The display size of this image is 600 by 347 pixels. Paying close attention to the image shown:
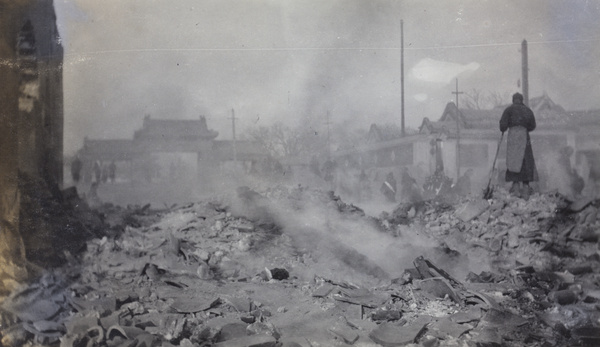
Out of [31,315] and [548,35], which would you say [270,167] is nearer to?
[31,315]

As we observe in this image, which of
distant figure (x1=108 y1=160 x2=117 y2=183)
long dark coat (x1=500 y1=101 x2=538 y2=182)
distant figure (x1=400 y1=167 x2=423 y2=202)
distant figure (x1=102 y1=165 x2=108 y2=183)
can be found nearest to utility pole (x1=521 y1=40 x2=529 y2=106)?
long dark coat (x1=500 y1=101 x2=538 y2=182)

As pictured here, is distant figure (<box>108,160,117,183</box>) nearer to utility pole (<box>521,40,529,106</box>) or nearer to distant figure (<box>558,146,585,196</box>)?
utility pole (<box>521,40,529,106</box>)

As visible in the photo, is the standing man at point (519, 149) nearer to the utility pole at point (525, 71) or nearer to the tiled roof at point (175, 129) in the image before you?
the utility pole at point (525, 71)

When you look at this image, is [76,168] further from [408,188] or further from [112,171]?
[408,188]

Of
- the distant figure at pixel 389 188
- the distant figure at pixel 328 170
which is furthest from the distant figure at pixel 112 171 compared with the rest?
the distant figure at pixel 389 188

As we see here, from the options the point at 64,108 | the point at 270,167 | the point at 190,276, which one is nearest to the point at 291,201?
the point at 270,167

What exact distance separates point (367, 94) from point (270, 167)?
2161 millimetres

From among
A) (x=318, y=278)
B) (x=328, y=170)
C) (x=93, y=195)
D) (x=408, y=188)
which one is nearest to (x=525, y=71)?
(x=408, y=188)

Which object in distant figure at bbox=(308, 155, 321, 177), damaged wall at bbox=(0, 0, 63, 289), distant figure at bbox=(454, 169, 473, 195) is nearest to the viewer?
damaged wall at bbox=(0, 0, 63, 289)

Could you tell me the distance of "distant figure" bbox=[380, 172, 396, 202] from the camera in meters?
8.39

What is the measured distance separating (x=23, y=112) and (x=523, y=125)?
8697 millimetres

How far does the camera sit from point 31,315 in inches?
178

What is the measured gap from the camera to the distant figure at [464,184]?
8.30m

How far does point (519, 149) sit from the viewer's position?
7.48 m
